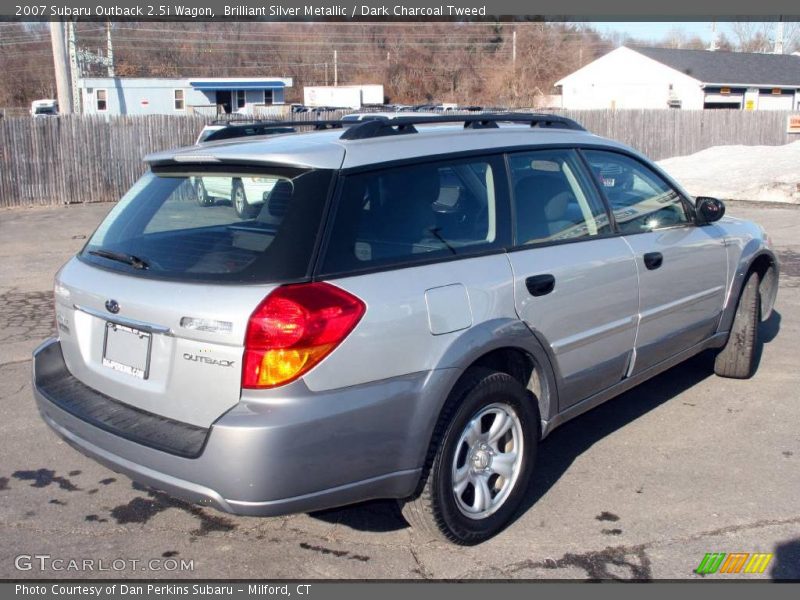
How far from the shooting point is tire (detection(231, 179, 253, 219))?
12.5 feet

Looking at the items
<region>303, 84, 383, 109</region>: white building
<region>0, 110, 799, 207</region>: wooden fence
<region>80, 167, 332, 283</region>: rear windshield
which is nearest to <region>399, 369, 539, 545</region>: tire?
<region>80, 167, 332, 283</region>: rear windshield

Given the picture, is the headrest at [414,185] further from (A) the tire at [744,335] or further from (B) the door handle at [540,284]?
(A) the tire at [744,335]

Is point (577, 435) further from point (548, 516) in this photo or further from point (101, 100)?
point (101, 100)

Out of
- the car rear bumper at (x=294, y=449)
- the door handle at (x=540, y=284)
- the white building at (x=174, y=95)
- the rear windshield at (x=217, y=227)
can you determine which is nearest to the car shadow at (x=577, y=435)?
the car rear bumper at (x=294, y=449)

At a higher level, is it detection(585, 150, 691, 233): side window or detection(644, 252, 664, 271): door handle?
detection(585, 150, 691, 233): side window

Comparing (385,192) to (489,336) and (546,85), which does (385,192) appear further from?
(546,85)

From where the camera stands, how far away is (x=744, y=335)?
586cm

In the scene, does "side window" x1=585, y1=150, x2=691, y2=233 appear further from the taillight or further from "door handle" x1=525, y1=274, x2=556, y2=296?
the taillight

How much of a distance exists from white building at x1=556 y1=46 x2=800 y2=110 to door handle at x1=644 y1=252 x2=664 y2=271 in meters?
38.7

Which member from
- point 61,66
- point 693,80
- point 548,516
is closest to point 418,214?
point 548,516

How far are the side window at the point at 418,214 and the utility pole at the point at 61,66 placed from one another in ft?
66.4

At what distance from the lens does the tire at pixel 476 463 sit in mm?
3516

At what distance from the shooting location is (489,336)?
3.58 m

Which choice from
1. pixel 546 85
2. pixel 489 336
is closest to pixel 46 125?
pixel 489 336
